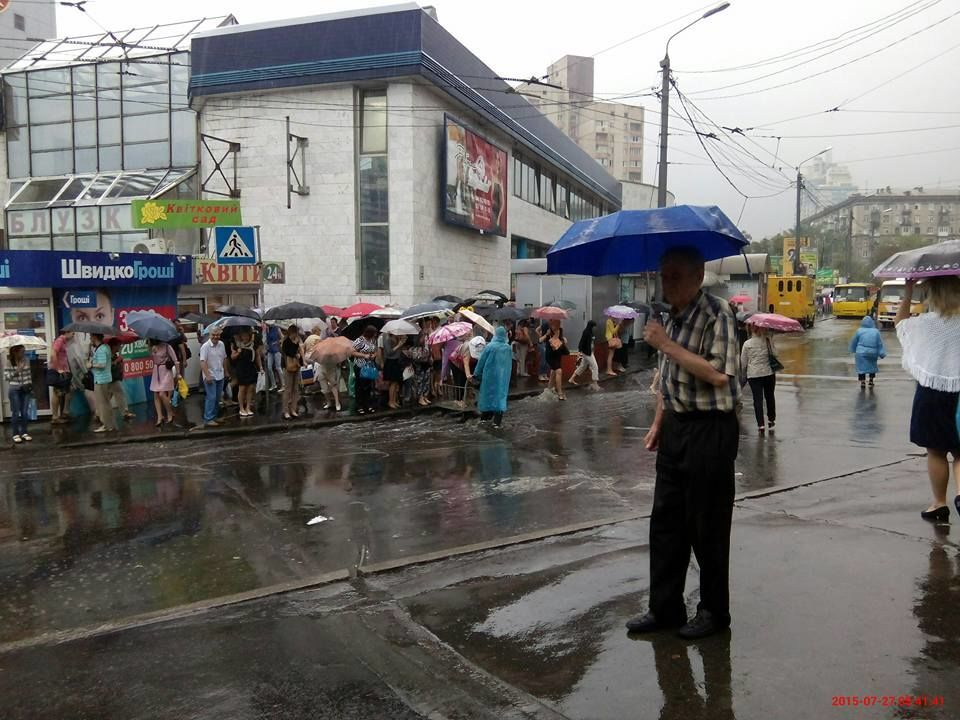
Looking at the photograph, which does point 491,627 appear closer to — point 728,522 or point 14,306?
point 728,522

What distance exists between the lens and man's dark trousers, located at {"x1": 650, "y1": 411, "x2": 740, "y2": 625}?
3645mm

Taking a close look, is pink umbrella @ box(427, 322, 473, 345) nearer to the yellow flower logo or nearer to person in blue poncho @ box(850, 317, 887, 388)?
the yellow flower logo

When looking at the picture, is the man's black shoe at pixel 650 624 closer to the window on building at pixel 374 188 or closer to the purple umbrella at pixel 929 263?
the purple umbrella at pixel 929 263

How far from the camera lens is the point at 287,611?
4609 millimetres

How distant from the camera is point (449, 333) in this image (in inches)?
550

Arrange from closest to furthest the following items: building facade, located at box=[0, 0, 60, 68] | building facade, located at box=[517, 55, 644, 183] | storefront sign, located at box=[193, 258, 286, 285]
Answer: storefront sign, located at box=[193, 258, 286, 285]
building facade, located at box=[0, 0, 60, 68]
building facade, located at box=[517, 55, 644, 183]

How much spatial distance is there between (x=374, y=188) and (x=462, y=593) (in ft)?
56.9

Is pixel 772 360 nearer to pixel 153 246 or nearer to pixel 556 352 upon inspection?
pixel 556 352

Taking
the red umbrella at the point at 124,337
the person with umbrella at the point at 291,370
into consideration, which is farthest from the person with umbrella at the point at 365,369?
the red umbrella at the point at 124,337

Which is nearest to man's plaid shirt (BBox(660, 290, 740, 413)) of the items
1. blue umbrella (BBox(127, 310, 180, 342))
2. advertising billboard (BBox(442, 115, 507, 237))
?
blue umbrella (BBox(127, 310, 180, 342))

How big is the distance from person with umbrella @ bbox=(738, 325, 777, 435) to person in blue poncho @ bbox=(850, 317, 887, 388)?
223 inches

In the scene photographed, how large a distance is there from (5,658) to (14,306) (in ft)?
38.8

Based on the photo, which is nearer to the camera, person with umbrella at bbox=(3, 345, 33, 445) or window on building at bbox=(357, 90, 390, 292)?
person with umbrella at bbox=(3, 345, 33, 445)

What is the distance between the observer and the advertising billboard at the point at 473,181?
21.5 meters
